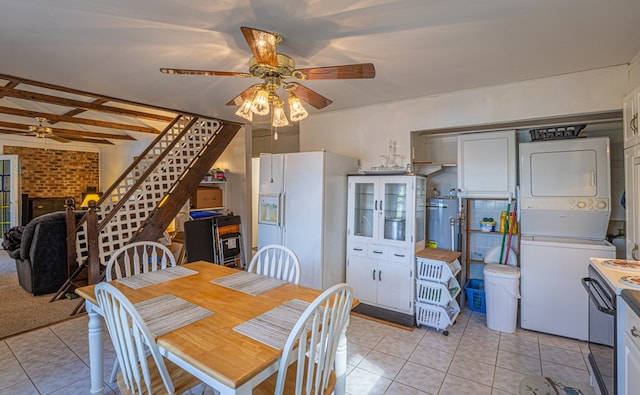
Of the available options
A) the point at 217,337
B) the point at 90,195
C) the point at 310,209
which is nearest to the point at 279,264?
the point at 310,209

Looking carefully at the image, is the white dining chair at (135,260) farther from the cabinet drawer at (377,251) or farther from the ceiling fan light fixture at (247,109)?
the cabinet drawer at (377,251)

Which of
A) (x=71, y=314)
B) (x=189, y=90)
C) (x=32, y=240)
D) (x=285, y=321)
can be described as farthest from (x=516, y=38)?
(x=32, y=240)

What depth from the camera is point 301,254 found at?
11.3 feet

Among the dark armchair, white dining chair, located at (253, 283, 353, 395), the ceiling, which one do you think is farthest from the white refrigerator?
the dark armchair

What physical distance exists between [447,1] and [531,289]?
267cm

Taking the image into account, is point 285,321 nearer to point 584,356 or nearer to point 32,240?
point 584,356

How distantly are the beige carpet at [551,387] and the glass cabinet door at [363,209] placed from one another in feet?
6.00

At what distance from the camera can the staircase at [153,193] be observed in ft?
12.0

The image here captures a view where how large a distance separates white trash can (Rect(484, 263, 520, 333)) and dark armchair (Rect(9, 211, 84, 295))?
5.06m

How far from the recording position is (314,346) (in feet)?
4.25

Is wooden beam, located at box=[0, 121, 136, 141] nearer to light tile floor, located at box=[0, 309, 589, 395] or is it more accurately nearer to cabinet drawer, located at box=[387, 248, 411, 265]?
light tile floor, located at box=[0, 309, 589, 395]

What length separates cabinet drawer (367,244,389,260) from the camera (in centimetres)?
331

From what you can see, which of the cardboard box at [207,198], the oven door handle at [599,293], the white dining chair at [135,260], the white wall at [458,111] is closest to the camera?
the oven door handle at [599,293]

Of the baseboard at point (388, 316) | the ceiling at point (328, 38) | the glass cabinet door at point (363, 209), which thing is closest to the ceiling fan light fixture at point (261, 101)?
the ceiling at point (328, 38)
